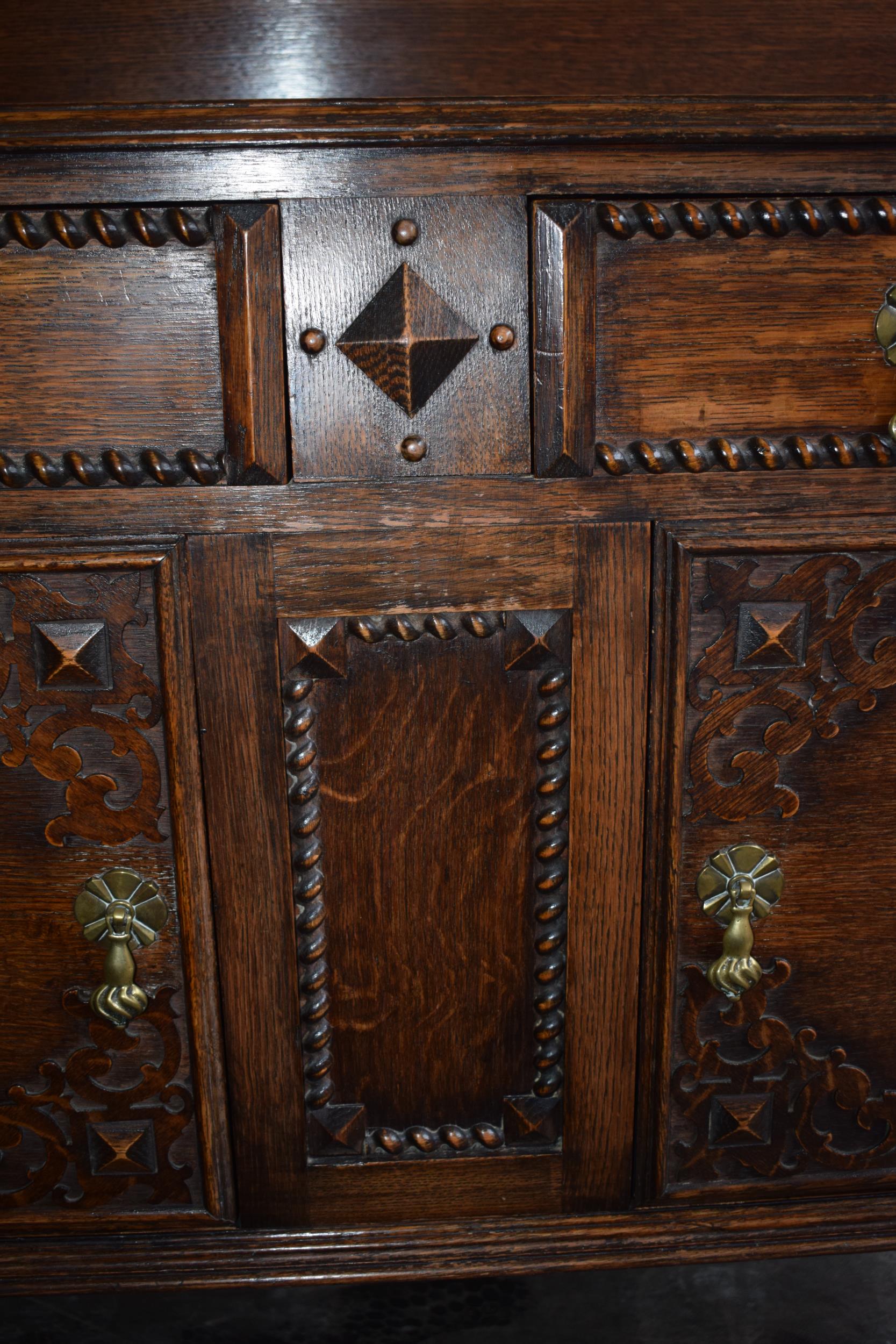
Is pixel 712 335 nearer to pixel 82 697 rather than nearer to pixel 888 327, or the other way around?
pixel 888 327

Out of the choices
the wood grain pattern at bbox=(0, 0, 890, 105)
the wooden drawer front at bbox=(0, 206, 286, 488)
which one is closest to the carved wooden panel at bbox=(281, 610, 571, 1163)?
the wooden drawer front at bbox=(0, 206, 286, 488)

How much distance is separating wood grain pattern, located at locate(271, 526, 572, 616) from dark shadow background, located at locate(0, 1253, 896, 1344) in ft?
1.56

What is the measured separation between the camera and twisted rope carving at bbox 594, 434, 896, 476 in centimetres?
54

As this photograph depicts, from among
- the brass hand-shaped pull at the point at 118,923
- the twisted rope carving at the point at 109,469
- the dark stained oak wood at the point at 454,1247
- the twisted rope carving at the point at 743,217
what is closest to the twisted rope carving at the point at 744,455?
the twisted rope carving at the point at 743,217

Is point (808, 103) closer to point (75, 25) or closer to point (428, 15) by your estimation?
point (428, 15)

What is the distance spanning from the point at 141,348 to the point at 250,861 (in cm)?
28

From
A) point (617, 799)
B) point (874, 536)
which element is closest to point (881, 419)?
point (874, 536)

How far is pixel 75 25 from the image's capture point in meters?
0.69

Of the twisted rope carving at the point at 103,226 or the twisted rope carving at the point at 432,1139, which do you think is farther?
the twisted rope carving at the point at 432,1139

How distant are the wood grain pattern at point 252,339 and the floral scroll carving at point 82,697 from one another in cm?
9

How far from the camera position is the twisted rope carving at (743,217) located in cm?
51

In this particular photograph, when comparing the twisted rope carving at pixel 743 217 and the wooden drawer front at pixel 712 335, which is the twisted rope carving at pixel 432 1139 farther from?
the twisted rope carving at pixel 743 217

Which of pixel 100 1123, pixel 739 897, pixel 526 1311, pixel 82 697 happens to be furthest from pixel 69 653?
pixel 526 1311

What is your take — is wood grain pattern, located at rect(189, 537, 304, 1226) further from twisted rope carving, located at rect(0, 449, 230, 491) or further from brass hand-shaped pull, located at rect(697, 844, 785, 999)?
brass hand-shaped pull, located at rect(697, 844, 785, 999)
